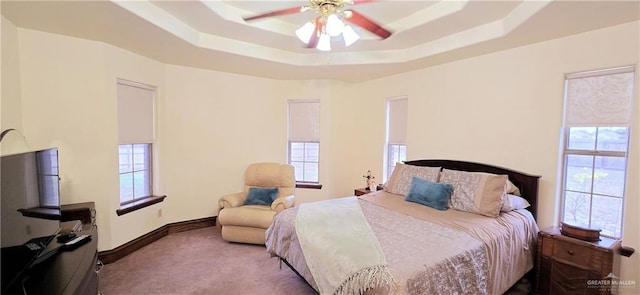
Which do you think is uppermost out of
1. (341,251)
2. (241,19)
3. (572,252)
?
(241,19)

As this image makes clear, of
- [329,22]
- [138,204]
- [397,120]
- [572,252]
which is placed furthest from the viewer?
[397,120]

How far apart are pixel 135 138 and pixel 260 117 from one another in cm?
173

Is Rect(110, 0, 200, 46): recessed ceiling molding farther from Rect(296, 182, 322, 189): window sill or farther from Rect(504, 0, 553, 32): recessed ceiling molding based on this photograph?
Rect(504, 0, 553, 32): recessed ceiling molding

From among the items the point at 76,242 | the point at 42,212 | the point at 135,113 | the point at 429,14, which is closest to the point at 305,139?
the point at 135,113

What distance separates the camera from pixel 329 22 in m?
1.94

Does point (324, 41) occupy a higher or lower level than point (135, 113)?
higher

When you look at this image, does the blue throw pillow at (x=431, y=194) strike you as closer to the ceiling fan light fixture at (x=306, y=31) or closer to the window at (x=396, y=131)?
the window at (x=396, y=131)

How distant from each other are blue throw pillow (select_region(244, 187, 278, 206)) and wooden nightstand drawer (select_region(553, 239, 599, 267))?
9.78 ft

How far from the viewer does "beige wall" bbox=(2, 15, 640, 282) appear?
99.9 inches

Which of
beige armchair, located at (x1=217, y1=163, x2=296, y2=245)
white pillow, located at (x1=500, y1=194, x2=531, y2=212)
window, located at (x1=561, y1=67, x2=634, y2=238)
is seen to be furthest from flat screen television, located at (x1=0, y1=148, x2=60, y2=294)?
window, located at (x1=561, y1=67, x2=634, y2=238)

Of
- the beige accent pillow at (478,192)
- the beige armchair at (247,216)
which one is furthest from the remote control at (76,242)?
the beige accent pillow at (478,192)

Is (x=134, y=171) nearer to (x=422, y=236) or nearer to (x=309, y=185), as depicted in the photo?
(x=309, y=185)

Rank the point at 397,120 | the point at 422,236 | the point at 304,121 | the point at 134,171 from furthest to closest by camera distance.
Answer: the point at 304,121 → the point at 397,120 → the point at 134,171 → the point at 422,236

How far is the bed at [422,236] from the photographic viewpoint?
1.66 m
